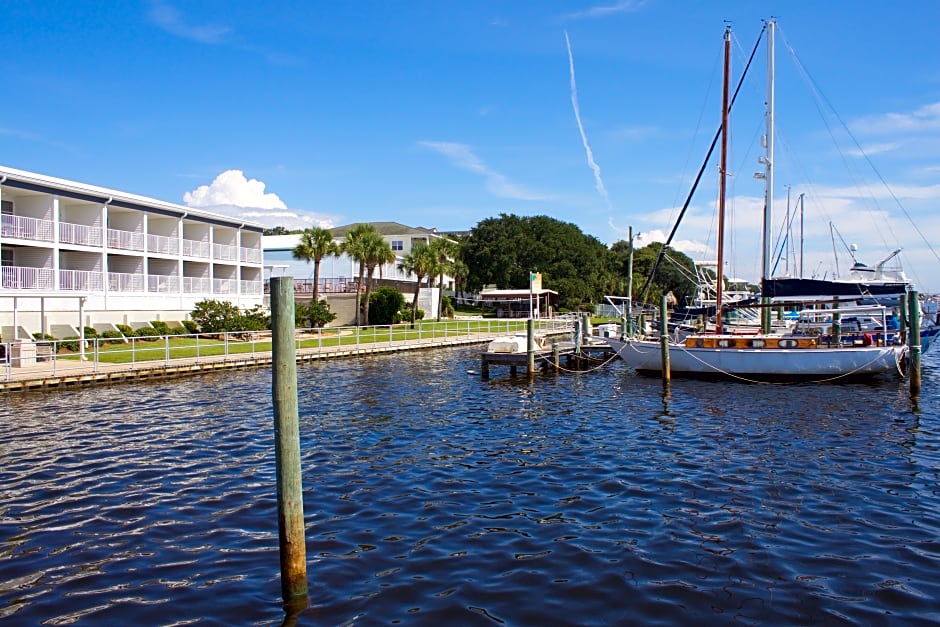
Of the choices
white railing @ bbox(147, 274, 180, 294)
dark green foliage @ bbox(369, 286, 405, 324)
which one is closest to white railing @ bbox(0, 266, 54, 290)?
white railing @ bbox(147, 274, 180, 294)

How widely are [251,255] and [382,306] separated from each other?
1089cm

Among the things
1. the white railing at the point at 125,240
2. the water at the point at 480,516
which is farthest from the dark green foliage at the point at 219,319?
the water at the point at 480,516

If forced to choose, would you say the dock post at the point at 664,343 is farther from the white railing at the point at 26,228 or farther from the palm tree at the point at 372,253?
the white railing at the point at 26,228

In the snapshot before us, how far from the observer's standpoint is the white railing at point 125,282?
134ft

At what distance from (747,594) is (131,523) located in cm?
864

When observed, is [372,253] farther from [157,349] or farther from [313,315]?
[157,349]

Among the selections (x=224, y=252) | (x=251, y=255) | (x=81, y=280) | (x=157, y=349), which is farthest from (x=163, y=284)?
(x=157, y=349)

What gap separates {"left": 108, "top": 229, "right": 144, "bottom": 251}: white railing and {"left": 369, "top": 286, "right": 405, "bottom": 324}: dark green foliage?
1795 cm

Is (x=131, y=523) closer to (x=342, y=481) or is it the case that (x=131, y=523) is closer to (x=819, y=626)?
(x=342, y=481)

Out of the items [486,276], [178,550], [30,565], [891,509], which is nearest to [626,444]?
[891,509]

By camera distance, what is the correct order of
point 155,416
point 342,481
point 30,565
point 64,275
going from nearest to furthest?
1. point 30,565
2. point 342,481
3. point 155,416
4. point 64,275

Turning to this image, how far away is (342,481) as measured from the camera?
42.1 feet

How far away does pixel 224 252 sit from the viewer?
51500 mm

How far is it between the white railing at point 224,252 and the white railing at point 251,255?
5.37ft
